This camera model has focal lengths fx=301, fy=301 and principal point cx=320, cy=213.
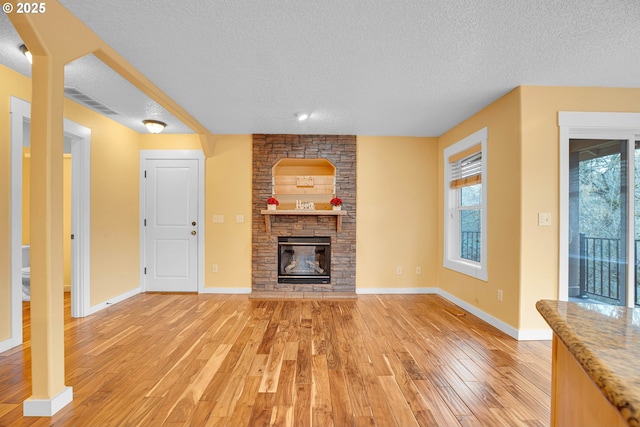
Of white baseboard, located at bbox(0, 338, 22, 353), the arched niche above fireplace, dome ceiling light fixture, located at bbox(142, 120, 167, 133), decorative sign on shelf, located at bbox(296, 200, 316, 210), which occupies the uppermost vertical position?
dome ceiling light fixture, located at bbox(142, 120, 167, 133)

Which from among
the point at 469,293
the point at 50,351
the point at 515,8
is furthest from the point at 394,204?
the point at 50,351

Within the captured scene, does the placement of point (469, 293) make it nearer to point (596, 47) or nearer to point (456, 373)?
point (456, 373)

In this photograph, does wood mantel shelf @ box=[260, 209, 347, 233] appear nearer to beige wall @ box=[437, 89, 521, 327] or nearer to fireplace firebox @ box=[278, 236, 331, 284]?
fireplace firebox @ box=[278, 236, 331, 284]

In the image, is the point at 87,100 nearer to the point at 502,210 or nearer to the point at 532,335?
the point at 502,210

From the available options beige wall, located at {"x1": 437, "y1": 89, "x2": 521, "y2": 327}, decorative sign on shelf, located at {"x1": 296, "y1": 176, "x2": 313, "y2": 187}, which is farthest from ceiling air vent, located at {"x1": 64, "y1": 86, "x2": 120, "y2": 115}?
beige wall, located at {"x1": 437, "y1": 89, "x2": 521, "y2": 327}

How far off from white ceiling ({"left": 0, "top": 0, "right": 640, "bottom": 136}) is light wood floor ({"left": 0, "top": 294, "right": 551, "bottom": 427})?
7.80 feet

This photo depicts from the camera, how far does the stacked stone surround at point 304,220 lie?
14.9 ft

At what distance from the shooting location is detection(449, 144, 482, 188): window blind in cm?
370

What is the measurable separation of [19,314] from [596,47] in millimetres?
5104

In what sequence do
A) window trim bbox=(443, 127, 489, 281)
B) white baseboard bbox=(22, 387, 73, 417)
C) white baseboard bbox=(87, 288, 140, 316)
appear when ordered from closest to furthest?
white baseboard bbox=(22, 387, 73, 417)
window trim bbox=(443, 127, 489, 281)
white baseboard bbox=(87, 288, 140, 316)

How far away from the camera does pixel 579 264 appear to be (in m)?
2.95

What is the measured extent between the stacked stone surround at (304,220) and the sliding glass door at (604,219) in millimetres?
2601

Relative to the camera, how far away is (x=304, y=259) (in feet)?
15.6

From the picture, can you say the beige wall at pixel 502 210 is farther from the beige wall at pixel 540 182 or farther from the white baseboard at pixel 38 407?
the white baseboard at pixel 38 407
